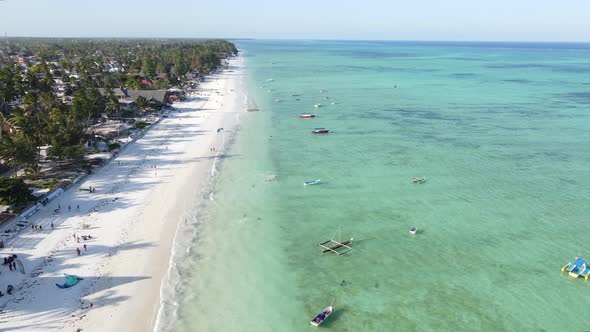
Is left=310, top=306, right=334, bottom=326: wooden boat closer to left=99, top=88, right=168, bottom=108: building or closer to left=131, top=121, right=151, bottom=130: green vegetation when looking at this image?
left=131, top=121, right=151, bottom=130: green vegetation

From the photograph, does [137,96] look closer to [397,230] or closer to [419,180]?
[419,180]

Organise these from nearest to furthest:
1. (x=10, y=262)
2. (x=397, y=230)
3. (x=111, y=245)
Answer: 1. (x=10, y=262)
2. (x=111, y=245)
3. (x=397, y=230)

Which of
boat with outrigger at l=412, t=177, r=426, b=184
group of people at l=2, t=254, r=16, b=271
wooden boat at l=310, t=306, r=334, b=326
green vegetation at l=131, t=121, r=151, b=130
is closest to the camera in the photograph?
wooden boat at l=310, t=306, r=334, b=326

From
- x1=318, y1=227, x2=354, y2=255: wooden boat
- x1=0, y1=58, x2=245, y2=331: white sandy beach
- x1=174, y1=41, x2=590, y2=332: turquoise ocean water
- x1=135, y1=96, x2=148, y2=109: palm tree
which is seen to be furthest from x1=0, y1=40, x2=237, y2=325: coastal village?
x1=318, y1=227, x2=354, y2=255: wooden boat

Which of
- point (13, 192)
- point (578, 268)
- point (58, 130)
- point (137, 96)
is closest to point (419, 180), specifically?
point (578, 268)

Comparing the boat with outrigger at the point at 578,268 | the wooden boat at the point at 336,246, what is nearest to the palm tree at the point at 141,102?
the wooden boat at the point at 336,246

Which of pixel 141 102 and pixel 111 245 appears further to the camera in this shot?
pixel 141 102
